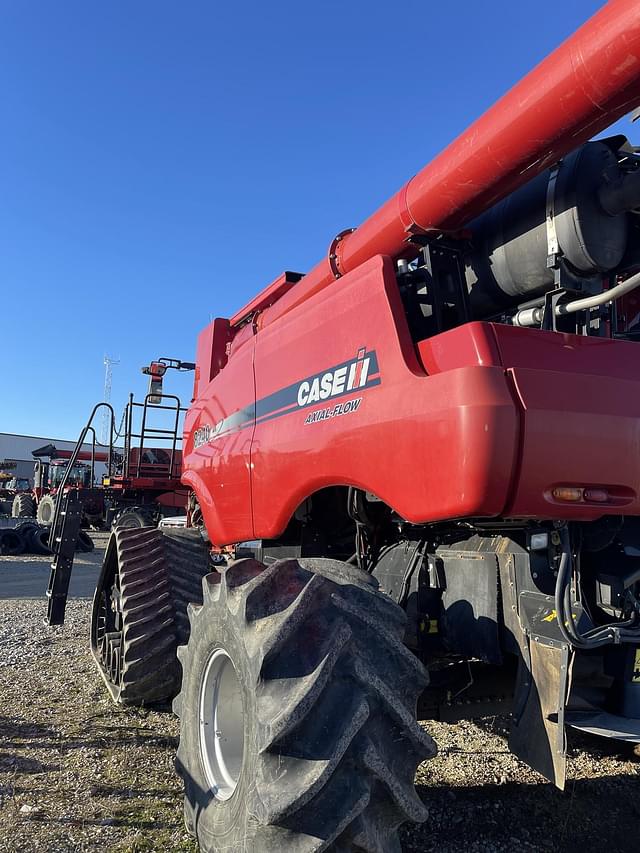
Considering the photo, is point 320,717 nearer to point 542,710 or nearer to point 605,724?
point 542,710

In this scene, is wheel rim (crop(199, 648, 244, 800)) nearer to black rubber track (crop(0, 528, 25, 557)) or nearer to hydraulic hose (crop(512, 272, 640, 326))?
hydraulic hose (crop(512, 272, 640, 326))

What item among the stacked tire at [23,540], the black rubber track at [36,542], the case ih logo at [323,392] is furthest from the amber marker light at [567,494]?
the black rubber track at [36,542]

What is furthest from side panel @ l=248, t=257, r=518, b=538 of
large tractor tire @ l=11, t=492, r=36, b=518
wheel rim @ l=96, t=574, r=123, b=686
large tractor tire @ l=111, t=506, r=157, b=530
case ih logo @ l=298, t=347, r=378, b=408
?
large tractor tire @ l=11, t=492, r=36, b=518

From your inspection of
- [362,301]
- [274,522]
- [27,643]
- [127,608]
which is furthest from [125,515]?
[362,301]

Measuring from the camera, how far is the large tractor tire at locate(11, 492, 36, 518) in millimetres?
25906

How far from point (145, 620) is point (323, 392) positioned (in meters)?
2.44

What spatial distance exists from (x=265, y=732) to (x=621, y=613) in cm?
150

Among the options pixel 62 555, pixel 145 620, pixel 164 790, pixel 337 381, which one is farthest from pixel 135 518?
pixel 337 381

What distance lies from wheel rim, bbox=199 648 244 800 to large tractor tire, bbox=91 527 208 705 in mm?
1669

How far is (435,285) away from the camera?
9.63 ft

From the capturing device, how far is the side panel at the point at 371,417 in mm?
2213

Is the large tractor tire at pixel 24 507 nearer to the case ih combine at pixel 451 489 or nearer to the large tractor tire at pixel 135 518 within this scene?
the large tractor tire at pixel 135 518

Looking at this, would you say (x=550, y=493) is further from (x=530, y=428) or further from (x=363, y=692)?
(x=363, y=692)

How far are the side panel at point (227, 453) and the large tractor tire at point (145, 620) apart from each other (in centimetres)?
53
